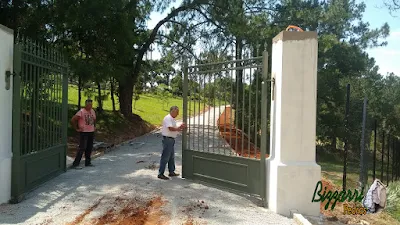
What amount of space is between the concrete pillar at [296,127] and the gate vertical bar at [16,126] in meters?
4.29

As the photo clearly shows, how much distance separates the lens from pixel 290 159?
6.10 m

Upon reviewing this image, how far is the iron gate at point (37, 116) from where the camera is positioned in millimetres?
6414

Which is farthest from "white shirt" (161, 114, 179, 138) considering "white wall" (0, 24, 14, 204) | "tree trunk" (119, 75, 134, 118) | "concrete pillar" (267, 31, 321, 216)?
"tree trunk" (119, 75, 134, 118)

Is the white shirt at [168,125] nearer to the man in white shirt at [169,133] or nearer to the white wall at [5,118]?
the man in white shirt at [169,133]

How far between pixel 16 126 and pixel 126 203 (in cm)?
226

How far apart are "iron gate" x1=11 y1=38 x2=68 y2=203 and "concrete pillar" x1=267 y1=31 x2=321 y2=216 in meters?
4.34

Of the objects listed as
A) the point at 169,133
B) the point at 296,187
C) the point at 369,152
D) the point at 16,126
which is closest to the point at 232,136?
the point at 169,133

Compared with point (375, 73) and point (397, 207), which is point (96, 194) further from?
point (375, 73)

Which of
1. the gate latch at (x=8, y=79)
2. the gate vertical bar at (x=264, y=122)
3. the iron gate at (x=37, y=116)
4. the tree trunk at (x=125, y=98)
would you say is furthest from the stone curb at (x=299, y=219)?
the tree trunk at (x=125, y=98)

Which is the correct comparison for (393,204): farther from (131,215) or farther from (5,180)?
(5,180)

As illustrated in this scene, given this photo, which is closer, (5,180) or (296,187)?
(296,187)

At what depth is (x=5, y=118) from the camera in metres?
6.31

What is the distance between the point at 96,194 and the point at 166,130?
6.38 feet

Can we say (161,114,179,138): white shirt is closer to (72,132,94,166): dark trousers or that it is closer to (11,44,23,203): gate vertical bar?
(72,132,94,166): dark trousers
